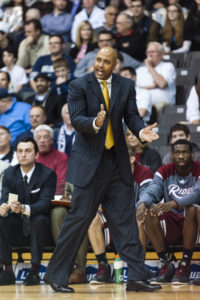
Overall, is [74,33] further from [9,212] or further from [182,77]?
[9,212]

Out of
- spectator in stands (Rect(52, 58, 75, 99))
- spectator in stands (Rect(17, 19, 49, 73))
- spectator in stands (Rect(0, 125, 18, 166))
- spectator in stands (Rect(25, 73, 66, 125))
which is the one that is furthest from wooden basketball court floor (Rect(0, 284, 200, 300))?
spectator in stands (Rect(17, 19, 49, 73))

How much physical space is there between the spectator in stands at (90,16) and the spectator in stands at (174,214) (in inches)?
242

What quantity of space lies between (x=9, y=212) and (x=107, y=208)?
1806mm

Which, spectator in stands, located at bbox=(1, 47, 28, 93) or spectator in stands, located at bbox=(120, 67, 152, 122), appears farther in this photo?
spectator in stands, located at bbox=(1, 47, 28, 93)

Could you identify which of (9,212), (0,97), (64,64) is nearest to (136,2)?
(64,64)

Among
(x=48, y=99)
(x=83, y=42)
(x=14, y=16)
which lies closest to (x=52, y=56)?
(x=83, y=42)

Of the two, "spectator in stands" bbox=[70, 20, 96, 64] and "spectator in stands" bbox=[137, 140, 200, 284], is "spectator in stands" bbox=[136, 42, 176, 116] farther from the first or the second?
"spectator in stands" bbox=[137, 140, 200, 284]

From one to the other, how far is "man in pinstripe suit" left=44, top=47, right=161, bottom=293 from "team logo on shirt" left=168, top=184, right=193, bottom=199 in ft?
4.30

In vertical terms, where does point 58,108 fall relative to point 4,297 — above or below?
above

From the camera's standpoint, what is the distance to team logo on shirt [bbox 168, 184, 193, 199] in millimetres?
6887

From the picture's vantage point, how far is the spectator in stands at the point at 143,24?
11.3 metres

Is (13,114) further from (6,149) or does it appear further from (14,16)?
(14,16)

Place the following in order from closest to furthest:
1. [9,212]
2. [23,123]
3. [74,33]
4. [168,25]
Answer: [9,212] → [23,123] → [168,25] → [74,33]

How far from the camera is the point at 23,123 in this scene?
10.0 meters
